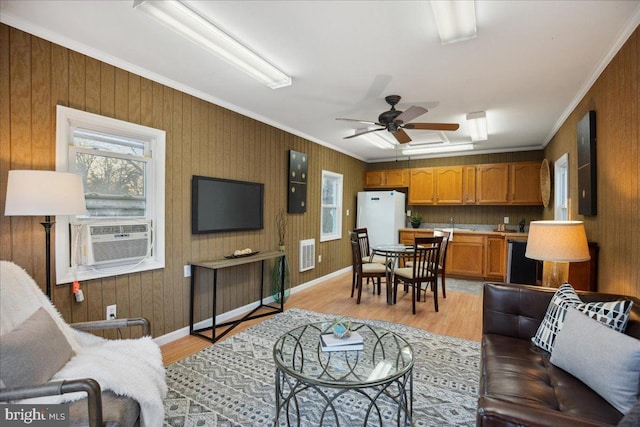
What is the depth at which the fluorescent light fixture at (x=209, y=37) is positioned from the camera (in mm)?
1794

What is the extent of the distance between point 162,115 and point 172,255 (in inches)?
52.0

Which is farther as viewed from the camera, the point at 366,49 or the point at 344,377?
the point at 366,49

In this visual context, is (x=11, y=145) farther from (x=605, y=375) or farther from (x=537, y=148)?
(x=537, y=148)

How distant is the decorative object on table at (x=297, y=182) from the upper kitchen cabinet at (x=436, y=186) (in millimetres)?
2622

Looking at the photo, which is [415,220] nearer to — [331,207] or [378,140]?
[331,207]

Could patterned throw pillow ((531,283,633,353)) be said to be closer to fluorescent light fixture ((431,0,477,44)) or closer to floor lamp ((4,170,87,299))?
fluorescent light fixture ((431,0,477,44))

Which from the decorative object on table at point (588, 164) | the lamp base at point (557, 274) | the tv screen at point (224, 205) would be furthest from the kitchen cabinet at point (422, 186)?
the lamp base at point (557, 274)

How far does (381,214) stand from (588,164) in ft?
12.0

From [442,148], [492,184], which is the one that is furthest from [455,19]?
[492,184]

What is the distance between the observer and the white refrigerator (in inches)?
237

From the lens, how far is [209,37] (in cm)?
209

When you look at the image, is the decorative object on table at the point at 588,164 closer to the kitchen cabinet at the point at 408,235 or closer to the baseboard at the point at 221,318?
the kitchen cabinet at the point at 408,235

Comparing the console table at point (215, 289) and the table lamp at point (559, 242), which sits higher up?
the table lamp at point (559, 242)

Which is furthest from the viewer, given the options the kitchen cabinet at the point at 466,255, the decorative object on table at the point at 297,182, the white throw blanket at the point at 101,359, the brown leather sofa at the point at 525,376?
the kitchen cabinet at the point at 466,255
